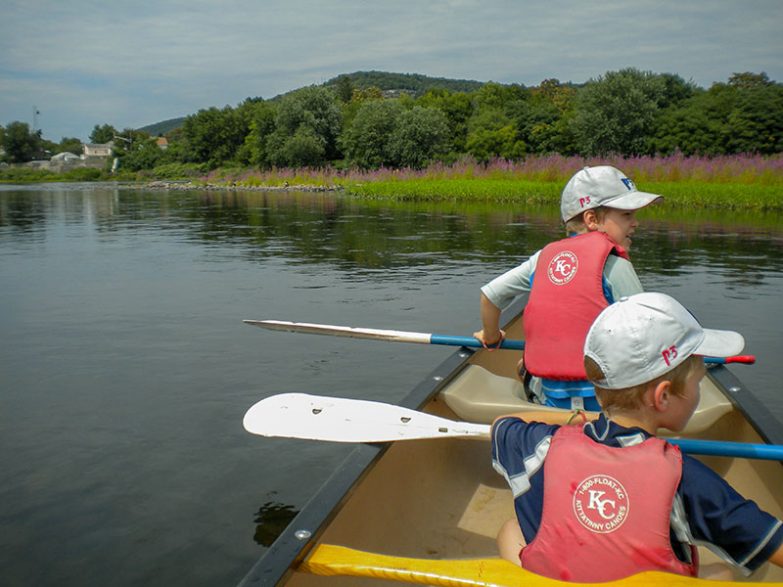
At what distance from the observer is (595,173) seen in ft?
9.20

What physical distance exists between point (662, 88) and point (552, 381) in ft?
123

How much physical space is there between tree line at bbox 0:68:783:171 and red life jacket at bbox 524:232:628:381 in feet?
75.8

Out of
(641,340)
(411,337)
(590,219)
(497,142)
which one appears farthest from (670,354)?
(497,142)

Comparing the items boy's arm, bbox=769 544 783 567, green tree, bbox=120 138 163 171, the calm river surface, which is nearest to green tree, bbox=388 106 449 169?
the calm river surface

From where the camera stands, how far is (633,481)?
152 cm

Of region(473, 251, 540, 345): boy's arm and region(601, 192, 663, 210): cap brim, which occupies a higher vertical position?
region(601, 192, 663, 210): cap brim

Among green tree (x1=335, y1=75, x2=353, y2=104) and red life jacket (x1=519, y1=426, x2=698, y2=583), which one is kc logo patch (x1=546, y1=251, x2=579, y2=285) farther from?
green tree (x1=335, y1=75, x2=353, y2=104)

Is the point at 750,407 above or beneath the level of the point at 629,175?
beneath

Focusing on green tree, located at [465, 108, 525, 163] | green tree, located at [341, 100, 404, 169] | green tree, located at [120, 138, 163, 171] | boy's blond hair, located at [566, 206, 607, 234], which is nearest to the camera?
boy's blond hair, located at [566, 206, 607, 234]

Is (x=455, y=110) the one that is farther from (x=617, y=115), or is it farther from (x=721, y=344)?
(x=721, y=344)

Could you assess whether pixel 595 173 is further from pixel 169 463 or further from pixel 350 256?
pixel 350 256

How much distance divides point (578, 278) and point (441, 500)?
985 mm

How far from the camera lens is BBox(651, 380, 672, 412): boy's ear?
5.32 feet

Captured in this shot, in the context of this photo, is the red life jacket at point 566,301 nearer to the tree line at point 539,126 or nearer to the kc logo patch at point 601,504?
the kc logo patch at point 601,504
